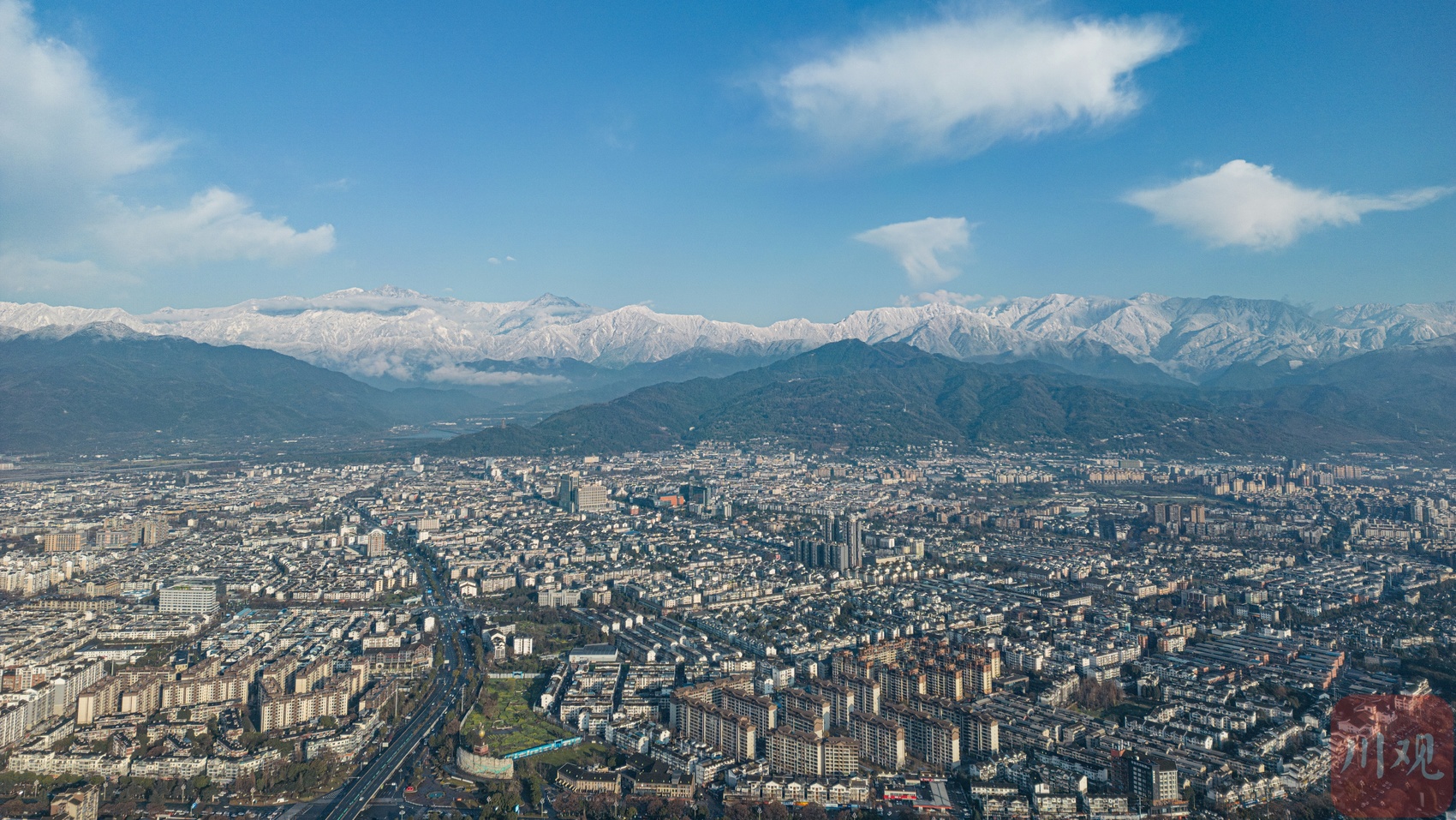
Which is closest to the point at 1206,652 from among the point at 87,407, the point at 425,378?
the point at 87,407

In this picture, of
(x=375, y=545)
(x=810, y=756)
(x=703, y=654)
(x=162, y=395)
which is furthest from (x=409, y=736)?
(x=162, y=395)

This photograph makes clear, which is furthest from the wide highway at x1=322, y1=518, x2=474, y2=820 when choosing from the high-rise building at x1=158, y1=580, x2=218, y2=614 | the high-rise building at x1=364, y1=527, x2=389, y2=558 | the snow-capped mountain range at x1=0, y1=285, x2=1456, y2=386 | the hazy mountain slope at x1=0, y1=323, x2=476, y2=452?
the snow-capped mountain range at x1=0, y1=285, x2=1456, y2=386

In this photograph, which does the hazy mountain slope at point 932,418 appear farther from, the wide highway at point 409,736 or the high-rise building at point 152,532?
the wide highway at point 409,736

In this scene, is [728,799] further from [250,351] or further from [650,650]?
[250,351]

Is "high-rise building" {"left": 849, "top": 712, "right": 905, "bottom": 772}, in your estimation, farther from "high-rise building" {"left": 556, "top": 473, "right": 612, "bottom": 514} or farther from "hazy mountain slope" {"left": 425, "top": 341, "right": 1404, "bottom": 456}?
"hazy mountain slope" {"left": 425, "top": 341, "right": 1404, "bottom": 456}

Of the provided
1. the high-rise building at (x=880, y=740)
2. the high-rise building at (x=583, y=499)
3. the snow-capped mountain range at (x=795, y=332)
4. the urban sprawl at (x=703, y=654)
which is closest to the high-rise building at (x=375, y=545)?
the urban sprawl at (x=703, y=654)

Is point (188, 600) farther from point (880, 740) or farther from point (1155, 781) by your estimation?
point (1155, 781)
